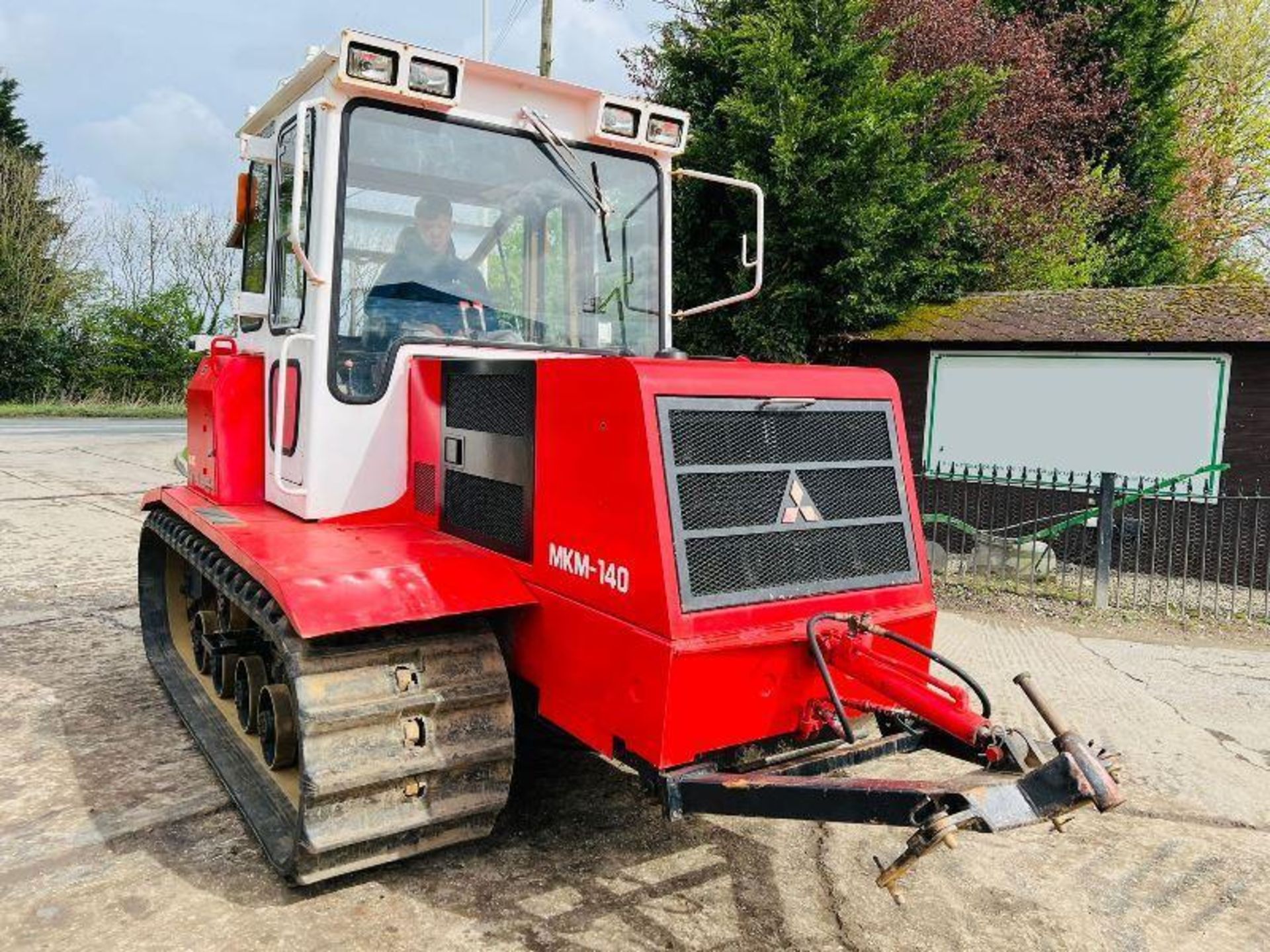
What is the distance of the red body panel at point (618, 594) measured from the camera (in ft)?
9.06

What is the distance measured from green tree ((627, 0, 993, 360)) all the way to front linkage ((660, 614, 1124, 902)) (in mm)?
8104

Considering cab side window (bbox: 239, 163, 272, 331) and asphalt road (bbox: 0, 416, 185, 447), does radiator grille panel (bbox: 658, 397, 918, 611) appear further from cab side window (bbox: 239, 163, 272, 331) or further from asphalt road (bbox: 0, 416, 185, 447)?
asphalt road (bbox: 0, 416, 185, 447)

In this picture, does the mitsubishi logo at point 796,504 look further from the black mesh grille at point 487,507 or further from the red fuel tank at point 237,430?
the red fuel tank at point 237,430

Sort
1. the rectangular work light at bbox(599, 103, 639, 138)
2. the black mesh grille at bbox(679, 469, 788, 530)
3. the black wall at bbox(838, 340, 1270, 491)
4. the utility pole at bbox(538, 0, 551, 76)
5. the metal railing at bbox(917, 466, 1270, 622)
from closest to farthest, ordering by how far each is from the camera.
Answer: the black mesh grille at bbox(679, 469, 788, 530) → the rectangular work light at bbox(599, 103, 639, 138) → the metal railing at bbox(917, 466, 1270, 622) → the black wall at bbox(838, 340, 1270, 491) → the utility pole at bbox(538, 0, 551, 76)

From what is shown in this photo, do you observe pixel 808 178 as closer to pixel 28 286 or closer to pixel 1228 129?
pixel 1228 129

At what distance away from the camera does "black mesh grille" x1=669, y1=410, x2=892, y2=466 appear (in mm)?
2875

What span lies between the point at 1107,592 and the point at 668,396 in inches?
261

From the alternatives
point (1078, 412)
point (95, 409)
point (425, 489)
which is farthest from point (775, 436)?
point (95, 409)

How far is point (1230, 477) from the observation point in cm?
952

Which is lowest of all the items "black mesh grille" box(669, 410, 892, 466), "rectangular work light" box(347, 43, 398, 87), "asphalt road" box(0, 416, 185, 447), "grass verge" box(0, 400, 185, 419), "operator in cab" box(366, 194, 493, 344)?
"asphalt road" box(0, 416, 185, 447)

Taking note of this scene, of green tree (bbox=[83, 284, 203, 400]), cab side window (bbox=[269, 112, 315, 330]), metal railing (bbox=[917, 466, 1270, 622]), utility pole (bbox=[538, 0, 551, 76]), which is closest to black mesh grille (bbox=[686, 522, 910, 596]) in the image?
cab side window (bbox=[269, 112, 315, 330])

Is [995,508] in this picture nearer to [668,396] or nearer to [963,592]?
[963,592]

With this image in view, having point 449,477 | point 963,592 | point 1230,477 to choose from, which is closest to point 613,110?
point 449,477

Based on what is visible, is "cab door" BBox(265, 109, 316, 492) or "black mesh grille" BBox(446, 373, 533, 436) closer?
"black mesh grille" BBox(446, 373, 533, 436)
